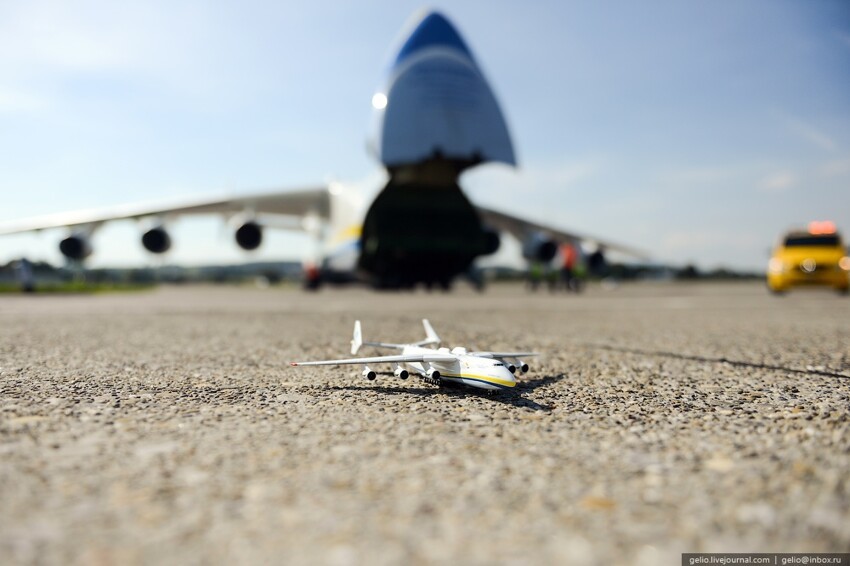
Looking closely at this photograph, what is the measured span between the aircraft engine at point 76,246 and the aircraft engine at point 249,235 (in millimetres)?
4588

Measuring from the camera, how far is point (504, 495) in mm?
1831

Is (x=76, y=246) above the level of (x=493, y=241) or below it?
below

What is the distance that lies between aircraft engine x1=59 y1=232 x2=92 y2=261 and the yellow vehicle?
20.6m

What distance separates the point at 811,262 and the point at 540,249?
8427 mm

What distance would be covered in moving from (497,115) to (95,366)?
10609 millimetres

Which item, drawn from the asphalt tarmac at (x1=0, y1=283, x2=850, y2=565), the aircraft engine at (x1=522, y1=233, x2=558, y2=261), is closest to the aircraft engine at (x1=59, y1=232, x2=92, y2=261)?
the asphalt tarmac at (x1=0, y1=283, x2=850, y2=565)

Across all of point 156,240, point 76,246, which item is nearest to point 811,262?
point 156,240

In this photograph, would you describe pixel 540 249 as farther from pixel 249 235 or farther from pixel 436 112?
pixel 249 235

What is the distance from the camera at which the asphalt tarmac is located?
152cm

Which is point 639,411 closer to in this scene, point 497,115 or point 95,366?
point 95,366

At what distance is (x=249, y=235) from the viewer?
1738 cm

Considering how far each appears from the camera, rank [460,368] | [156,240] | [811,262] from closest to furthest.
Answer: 1. [460,368]
2. [811,262]
3. [156,240]

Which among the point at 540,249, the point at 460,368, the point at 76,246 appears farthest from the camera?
the point at 540,249

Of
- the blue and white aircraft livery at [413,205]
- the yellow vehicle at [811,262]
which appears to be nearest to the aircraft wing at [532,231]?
the blue and white aircraft livery at [413,205]
